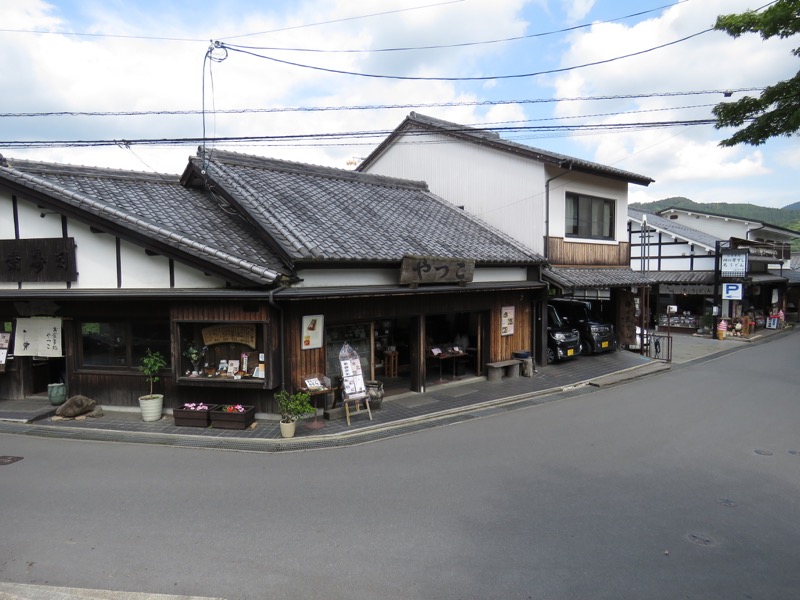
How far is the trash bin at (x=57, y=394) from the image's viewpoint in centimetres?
1151

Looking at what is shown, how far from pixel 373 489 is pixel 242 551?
2191 mm

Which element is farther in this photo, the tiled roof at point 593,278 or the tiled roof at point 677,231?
the tiled roof at point 677,231

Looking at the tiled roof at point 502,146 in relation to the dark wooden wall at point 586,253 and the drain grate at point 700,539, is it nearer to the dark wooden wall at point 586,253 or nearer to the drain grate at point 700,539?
the dark wooden wall at point 586,253

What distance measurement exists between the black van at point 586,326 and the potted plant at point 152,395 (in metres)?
13.9

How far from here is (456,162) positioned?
755 inches

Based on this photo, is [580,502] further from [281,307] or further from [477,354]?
[477,354]

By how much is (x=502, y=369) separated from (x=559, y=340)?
128 inches

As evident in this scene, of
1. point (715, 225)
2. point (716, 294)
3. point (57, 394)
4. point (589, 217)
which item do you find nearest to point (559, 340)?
point (589, 217)

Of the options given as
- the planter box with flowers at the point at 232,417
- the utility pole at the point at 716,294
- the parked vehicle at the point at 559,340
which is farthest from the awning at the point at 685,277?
the planter box with flowers at the point at 232,417

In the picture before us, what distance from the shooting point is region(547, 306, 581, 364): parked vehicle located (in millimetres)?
17047

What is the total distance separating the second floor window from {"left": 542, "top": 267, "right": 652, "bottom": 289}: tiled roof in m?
1.42

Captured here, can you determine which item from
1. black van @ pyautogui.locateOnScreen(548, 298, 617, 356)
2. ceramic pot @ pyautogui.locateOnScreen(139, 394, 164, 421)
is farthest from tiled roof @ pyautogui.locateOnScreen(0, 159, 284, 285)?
black van @ pyautogui.locateOnScreen(548, 298, 617, 356)

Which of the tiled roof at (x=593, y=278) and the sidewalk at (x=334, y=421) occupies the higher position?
the tiled roof at (x=593, y=278)

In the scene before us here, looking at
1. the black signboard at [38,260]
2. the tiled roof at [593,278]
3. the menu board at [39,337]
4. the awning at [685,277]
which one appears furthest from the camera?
the awning at [685,277]
